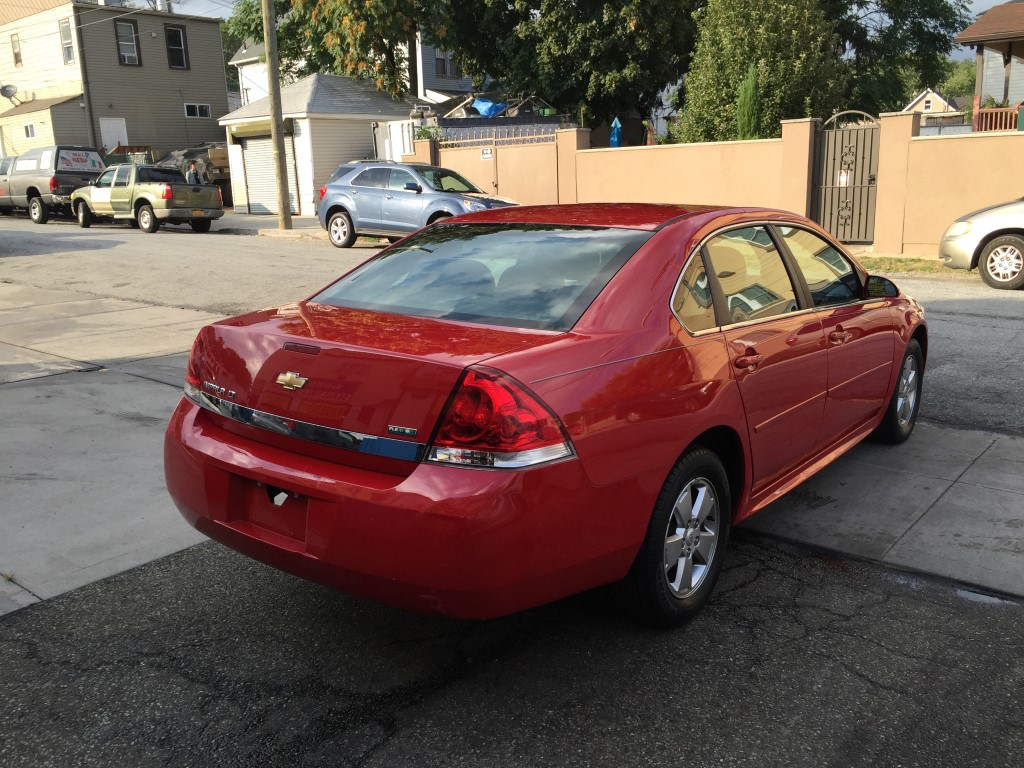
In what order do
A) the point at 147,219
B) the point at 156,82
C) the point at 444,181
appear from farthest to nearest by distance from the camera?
the point at 156,82 → the point at 147,219 → the point at 444,181

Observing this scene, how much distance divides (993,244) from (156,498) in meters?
11.2

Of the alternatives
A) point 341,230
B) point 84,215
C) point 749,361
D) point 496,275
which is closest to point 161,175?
point 84,215

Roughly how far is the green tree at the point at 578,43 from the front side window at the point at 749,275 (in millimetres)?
25767

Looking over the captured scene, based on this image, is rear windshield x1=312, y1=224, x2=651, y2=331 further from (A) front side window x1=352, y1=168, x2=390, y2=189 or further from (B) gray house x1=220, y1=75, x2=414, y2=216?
(B) gray house x1=220, y1=75, x2=414, y2=216

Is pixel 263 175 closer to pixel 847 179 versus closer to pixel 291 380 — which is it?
pixel 847 179

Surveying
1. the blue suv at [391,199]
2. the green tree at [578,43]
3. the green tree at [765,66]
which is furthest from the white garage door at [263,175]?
the green tree at [765,66]

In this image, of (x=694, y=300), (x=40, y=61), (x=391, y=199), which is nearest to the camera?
(x=694, y=300)

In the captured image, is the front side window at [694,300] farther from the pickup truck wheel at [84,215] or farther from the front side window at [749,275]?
the pickup truck wheel at [84,215]

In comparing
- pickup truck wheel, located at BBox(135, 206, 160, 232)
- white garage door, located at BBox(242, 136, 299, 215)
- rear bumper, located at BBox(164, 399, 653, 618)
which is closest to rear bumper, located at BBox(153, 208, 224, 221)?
pickup truck wheel, located at BBox(135, 206, 160, 232)

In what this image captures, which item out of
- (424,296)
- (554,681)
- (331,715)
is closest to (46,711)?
A: (331,715)

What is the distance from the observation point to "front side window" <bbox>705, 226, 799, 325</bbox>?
3.86m

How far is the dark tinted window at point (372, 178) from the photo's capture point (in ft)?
60.2

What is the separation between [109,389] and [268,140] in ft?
81.7

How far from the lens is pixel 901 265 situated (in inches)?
598
